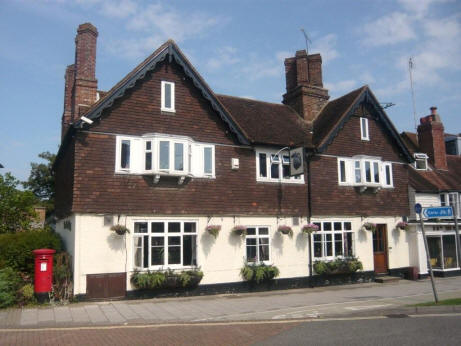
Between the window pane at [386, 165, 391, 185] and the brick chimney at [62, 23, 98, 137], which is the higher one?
the brick chimney at [62, 23, 98, 137]

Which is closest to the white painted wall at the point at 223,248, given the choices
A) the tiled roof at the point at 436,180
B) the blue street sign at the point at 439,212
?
the tiled roof at the point at 436,180

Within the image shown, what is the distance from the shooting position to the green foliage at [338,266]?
57.6 feet

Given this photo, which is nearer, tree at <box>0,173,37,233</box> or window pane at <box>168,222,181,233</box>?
window pane at <box>168,222,181,233</box>

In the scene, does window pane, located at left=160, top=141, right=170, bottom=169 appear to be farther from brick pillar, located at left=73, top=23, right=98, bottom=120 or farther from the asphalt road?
the asphalt road

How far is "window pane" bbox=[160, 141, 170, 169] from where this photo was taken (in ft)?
48.6

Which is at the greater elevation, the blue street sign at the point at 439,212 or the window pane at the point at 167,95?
the window pane at the point at 167,95

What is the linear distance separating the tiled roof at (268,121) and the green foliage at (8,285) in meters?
9.61

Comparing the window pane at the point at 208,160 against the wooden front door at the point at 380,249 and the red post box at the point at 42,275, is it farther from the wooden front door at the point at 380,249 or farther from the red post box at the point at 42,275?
the wooden front door at the point at 380,249

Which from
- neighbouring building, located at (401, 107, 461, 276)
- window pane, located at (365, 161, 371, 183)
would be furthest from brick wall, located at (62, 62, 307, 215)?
neighbouring building, located at (401, 107, 461, 276)

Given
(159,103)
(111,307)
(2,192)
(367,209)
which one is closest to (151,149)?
(159,103)

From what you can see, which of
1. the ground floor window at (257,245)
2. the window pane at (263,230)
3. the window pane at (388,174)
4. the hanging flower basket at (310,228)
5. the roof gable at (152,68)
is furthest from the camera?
the window pane at (388,174)

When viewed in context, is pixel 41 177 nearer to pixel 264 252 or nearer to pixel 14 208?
pixel 14 208

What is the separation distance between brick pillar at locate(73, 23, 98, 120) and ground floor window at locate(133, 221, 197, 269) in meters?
5.33

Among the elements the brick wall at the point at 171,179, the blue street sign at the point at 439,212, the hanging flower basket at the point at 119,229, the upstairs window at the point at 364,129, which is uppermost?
the upstairs window at the point at 364,129
